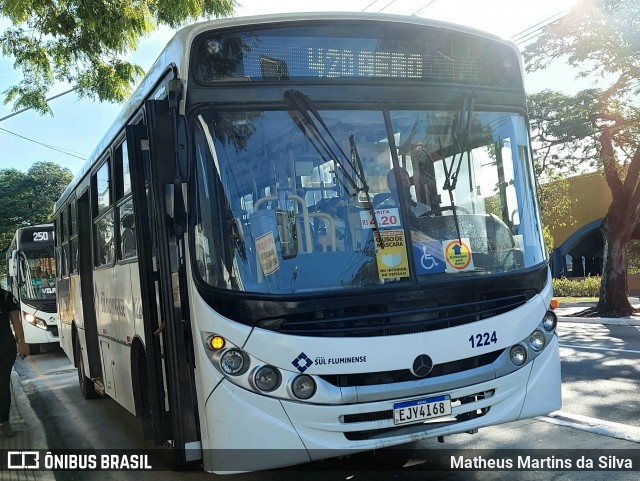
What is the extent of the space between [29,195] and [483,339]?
3435 centimetres

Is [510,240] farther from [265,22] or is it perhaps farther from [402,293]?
[265,22]

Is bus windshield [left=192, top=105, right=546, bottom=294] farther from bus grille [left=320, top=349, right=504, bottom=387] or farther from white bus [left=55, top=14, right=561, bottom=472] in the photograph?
bus grille [left=320, top=349, right=504, bottom=387]

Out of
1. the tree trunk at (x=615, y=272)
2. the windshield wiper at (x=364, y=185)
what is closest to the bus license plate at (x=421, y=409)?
the windshield wiper at (x=364, y=185)

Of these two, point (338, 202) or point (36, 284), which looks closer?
point (338, 202)

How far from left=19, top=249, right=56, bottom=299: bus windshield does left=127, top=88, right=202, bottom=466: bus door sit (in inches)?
466

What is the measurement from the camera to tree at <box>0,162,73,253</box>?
1324 inches

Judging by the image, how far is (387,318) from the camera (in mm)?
3988

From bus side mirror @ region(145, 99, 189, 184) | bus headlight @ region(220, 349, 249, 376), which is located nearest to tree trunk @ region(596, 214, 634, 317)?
bus headlight @ region(220, 349, 249, 376)

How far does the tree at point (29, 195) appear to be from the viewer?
110 ft

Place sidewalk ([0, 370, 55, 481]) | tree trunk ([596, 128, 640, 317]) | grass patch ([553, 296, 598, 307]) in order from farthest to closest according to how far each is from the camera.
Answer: grass patch ([553, 296, 598, 307])
tree trunk ([596, 128, 640, 317])
sidewalk ([0, 370, 55, 481])

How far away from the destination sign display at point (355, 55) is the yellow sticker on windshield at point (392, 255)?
1106 millimetres

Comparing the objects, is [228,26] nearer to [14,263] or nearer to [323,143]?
[323,143]

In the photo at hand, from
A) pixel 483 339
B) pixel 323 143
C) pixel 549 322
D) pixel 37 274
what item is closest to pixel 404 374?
pixel 483 339

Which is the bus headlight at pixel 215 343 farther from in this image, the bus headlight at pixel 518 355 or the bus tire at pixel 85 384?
the bus tire at pixel 85 384
